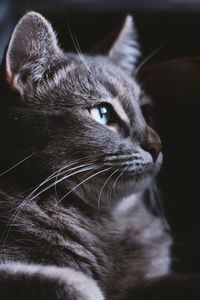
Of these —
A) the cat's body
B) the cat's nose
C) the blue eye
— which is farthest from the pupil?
the cat's body

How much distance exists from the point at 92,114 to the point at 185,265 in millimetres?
555

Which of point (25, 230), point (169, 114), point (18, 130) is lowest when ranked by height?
point (25, 230)

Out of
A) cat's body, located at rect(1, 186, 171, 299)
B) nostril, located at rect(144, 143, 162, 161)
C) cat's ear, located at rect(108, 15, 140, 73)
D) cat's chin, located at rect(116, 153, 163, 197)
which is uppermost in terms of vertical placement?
cat's ear, located at rect(108, 15, 140, 73)

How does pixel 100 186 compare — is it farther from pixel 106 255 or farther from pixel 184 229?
pixel 184 229

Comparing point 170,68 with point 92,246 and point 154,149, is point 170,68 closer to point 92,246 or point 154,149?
point 154,149

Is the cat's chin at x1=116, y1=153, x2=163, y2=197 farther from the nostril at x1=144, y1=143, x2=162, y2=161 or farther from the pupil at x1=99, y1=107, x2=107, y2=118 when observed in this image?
the pupil at x1=99, y1=107, x2=107, y2=118

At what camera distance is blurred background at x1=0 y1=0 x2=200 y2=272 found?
113 cm

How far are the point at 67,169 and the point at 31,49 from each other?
31 cm

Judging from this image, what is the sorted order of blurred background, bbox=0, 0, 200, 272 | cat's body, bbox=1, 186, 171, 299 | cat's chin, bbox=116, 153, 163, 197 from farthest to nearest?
blurred background, bbox=0, 0, 200, 272 < cat's chin, bbox=116, 153, 163, 197 < cat's body, bbox=1, 186, 171, 299

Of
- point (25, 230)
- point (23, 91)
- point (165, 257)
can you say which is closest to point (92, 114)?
point (23, 91)

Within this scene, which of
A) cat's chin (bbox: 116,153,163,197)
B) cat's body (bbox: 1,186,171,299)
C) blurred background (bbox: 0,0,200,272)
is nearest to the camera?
cat's body (bbox: 1,186,171,299)

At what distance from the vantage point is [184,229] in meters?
1.20

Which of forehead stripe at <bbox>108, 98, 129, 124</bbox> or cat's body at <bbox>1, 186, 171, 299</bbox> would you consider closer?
cat's body at <bbox>1, 186, 171, 299</bbox>

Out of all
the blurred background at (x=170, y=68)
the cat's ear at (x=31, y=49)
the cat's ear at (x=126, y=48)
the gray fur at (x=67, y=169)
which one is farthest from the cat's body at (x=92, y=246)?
the cat's ear at (x=126, y=48)
